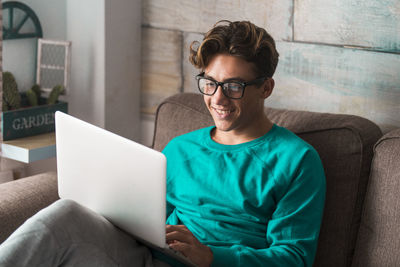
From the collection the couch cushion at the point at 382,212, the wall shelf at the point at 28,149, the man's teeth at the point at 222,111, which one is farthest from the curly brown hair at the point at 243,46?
the wall shelf at the point at 28,149

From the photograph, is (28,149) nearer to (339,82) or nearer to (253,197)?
(253,197)

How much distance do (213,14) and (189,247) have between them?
118 centimetres

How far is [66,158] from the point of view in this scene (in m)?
1.45

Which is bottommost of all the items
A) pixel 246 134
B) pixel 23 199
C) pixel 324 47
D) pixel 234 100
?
pixel 23 199

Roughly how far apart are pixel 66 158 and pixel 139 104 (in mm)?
1135

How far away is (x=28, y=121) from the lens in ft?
7.40

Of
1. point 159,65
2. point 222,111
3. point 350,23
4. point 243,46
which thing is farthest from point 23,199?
point 350,23

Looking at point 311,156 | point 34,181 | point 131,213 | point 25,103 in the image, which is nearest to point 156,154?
point 131,213

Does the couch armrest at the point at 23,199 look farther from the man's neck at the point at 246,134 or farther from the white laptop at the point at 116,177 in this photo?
the man's neck at the point at 246,134

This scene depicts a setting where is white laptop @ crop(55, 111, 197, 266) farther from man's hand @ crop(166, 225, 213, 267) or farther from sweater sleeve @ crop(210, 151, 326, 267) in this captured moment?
sweater sleeve @ crop(210, 151, 326, 267)

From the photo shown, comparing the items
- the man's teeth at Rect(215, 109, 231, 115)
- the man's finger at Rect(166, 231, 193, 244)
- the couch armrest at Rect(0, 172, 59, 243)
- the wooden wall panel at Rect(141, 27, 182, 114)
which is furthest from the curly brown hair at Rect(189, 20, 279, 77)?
the wooden wall panel at Rect(141, 27, 182, 114)

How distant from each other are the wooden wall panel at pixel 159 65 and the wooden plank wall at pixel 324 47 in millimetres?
13

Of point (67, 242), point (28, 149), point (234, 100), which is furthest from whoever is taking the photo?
point (28, 149)

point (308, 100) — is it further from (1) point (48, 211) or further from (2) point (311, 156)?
(1) point (48, 211)
